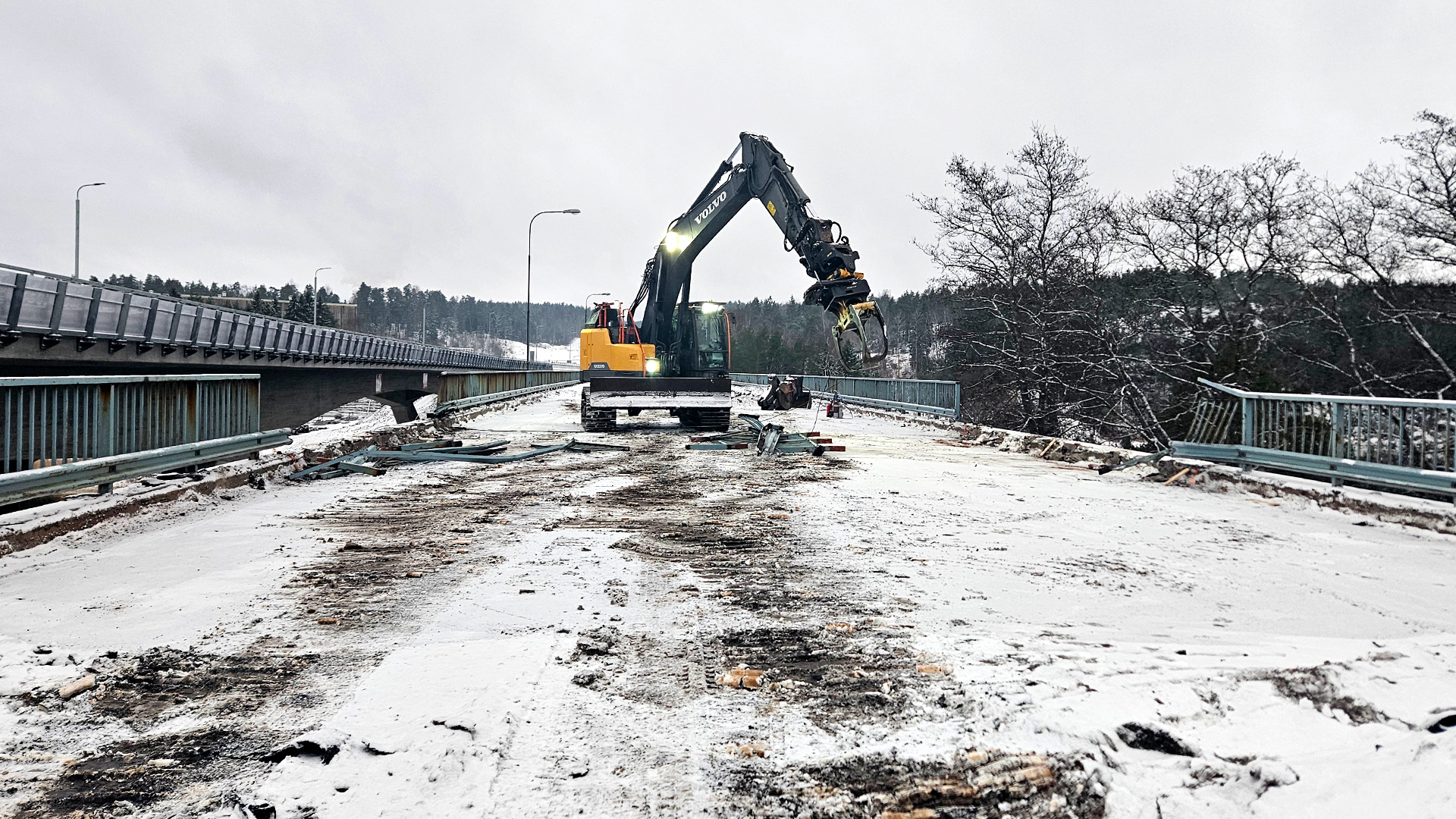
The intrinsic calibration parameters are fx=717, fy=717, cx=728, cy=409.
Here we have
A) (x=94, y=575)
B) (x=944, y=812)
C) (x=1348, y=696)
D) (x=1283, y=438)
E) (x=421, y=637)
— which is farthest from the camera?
(x=1283, y=438)

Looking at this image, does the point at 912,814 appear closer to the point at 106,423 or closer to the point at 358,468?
the point at 106,423

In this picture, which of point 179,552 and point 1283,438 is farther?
point 1283,438

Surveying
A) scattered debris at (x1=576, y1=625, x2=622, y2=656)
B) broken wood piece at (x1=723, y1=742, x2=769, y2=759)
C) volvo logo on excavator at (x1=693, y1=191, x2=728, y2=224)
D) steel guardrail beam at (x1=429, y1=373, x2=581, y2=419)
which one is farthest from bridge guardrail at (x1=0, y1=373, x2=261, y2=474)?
volvo logo on excavator at (x1=693, y1=191, x2=728, y2=224)

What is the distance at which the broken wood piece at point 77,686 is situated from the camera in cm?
314

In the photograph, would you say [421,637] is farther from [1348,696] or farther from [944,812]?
[1348,696]

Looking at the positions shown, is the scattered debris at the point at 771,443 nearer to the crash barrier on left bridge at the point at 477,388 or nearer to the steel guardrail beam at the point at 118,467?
the crash barrier on left bridge at the point at 477,388

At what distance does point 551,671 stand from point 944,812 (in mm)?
1875

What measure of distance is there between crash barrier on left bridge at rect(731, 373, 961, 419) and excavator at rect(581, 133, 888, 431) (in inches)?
278

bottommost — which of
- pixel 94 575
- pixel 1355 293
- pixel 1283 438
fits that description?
pixel 94 575

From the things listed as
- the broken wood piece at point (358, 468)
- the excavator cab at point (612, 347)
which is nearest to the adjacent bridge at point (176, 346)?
the excavator cab at point (612, 347)

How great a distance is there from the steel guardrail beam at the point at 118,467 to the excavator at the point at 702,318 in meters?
8.39

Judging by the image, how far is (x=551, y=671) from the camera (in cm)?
339

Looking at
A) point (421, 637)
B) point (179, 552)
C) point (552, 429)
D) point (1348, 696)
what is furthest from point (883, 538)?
point (552, 429)

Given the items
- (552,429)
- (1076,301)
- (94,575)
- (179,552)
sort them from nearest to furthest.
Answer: (94,575)
(179,552)
(552,429)
(1076,301)
